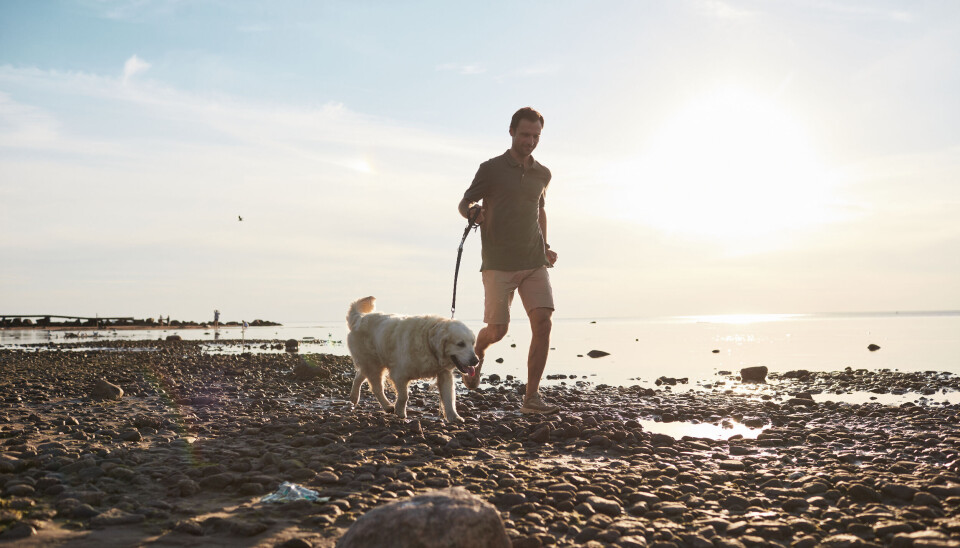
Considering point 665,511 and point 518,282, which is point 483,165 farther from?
point 665,511

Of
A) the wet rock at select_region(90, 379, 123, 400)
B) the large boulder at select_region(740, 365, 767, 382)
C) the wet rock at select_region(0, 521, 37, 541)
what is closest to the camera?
the wet rock at select_region(0, 521, 37, 541)

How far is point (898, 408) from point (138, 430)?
10435mm

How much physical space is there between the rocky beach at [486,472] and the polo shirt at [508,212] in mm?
1976

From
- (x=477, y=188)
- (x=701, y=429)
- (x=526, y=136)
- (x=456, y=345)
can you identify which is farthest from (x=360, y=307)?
(x=701, y=429)

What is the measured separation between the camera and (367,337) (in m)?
8.17

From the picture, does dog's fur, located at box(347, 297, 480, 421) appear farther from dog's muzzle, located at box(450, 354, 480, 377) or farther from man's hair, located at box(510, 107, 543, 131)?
man's hair, located at box(510, 107, 543, 131)

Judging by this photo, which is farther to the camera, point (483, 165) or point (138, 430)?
point (483, 165)

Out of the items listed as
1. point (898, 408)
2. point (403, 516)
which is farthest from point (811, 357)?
point (403, 516)

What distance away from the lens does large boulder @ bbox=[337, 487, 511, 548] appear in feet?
9.02

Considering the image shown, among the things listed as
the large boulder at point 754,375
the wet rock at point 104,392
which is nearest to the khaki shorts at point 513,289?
the wet rock at point 104,392

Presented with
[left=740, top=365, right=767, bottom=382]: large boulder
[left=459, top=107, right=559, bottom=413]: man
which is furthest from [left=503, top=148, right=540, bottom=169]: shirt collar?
[left=740, top=365, right=767, bottom=382]: large boulder

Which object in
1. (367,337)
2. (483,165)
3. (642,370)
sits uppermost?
(483,165)

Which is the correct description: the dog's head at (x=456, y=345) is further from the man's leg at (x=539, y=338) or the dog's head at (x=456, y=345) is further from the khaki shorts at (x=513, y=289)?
the man's leg at (x=539, y=338)

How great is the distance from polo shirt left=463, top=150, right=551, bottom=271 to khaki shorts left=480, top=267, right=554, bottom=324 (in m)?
0.10
